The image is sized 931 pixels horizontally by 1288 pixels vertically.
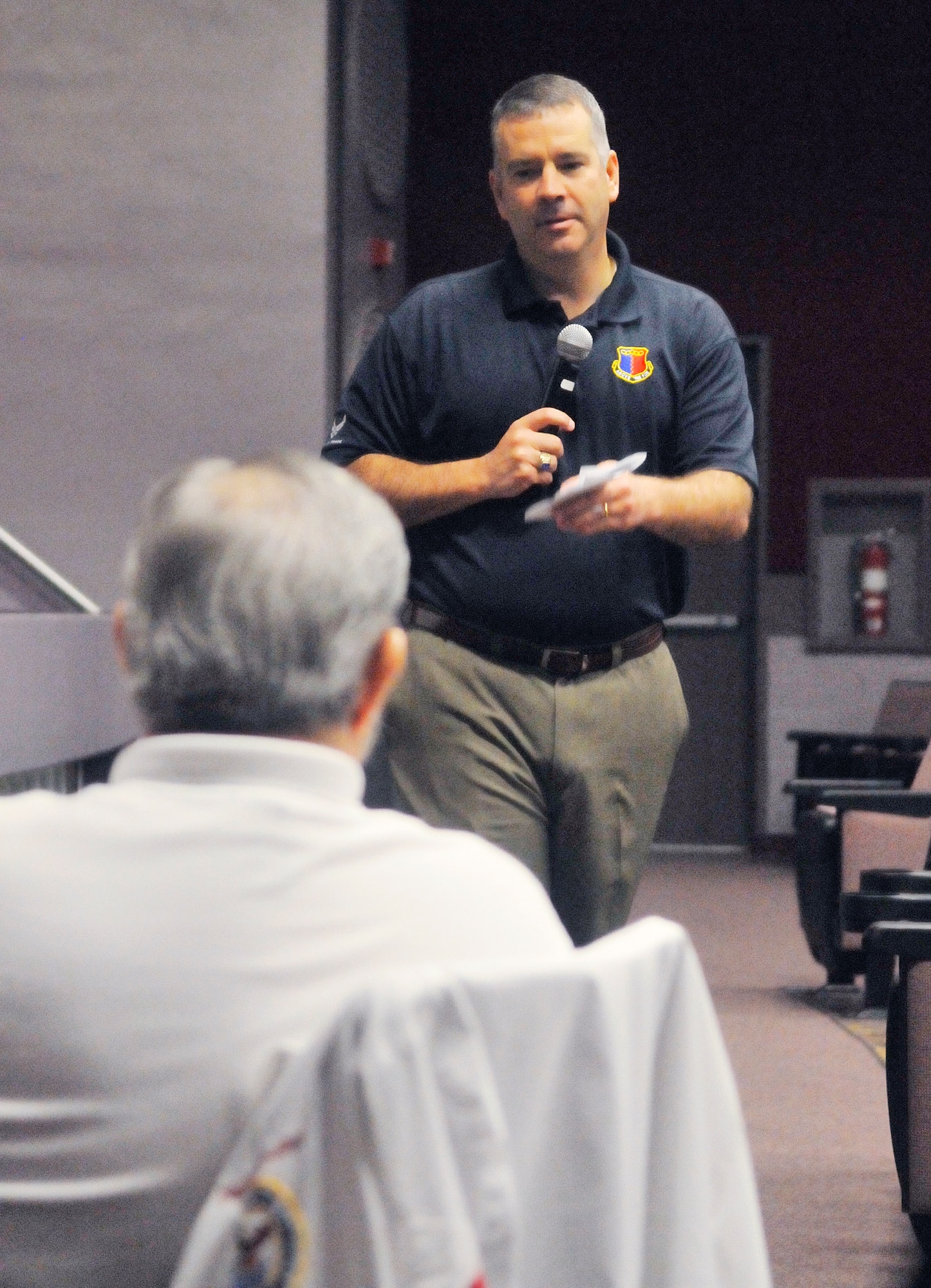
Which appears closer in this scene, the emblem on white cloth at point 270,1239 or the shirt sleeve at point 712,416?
the emblem on white cloth at point 270,1239

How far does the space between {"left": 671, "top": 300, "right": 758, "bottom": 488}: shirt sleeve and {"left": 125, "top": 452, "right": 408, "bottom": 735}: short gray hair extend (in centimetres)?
142

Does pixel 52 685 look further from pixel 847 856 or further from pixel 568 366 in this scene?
pixel 847 856

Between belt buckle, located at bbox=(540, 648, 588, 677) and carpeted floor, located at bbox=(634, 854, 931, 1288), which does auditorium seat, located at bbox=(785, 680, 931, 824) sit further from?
belt buckle, located at bbox=(540, 648, 588, 677)

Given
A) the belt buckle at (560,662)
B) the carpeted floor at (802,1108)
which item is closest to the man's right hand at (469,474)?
the belt buckle at (560,662)

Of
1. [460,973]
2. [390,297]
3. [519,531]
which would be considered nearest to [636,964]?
[460,973]

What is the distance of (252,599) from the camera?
2.84ft

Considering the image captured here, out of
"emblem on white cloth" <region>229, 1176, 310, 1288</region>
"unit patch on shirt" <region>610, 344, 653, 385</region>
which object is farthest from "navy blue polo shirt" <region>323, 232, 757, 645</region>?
"emblem on white cloth" <region>229, 1176, 310, 1288</region>

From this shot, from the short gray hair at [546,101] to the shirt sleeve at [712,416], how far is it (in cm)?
28

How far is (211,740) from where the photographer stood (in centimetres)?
88

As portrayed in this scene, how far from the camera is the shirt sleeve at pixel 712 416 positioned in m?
2.28

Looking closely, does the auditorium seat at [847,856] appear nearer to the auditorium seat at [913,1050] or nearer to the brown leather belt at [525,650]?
the auditorium seat at [913,1050]

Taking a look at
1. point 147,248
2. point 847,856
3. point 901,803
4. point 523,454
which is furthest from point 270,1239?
point 147,248

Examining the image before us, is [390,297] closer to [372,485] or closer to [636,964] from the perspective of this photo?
[372,485]

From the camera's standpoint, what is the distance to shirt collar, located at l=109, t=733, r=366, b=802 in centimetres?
87
